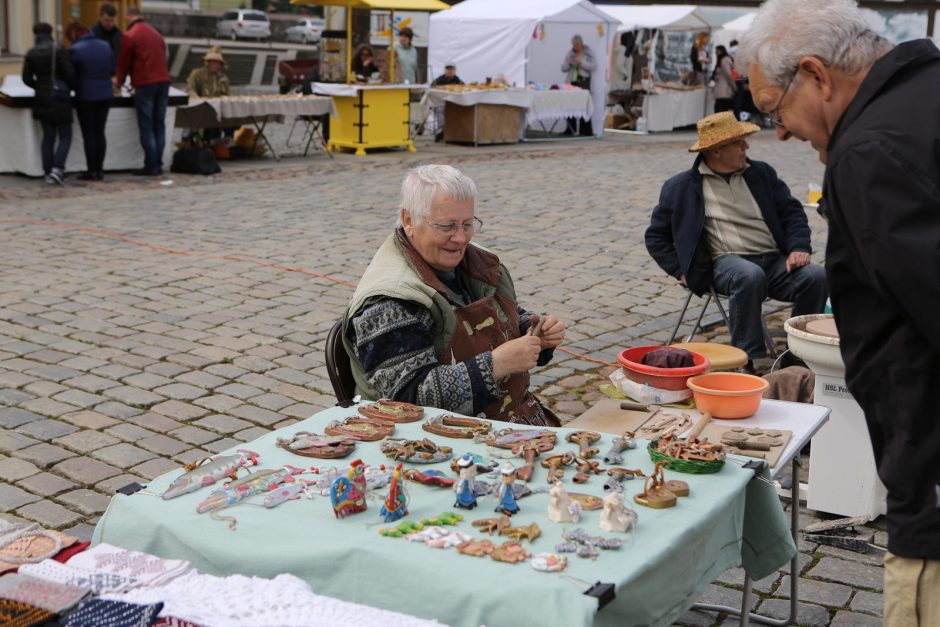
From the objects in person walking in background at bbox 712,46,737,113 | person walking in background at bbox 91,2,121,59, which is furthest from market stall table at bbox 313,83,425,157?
person walking in background at bbox 712,46,737,113

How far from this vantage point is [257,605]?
1965 millimetres

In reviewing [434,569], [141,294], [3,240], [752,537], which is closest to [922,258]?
[434,569]

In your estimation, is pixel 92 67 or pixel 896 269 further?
pixel 92 67

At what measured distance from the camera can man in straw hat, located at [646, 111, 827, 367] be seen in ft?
20.0

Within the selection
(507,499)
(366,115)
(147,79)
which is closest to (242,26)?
(366,115)

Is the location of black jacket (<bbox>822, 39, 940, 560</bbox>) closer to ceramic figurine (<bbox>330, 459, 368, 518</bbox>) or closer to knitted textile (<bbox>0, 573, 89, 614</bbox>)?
ceramic figurine (<bbox>330, 459, 368, 518</bbox>)

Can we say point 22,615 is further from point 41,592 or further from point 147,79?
point 147,79

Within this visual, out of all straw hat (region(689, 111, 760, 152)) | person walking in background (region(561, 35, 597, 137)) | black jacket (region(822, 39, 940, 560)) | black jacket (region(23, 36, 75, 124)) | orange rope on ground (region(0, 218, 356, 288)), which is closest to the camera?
black jacket (region(822, 39, 940, 560))

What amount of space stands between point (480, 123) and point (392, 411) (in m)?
15.1

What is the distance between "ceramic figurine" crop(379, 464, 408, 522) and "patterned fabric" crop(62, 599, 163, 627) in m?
0.55

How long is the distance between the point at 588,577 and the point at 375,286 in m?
1.49

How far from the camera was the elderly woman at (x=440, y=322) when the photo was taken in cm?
330

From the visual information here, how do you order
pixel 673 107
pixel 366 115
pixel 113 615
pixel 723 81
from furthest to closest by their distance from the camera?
pixel 673 107 → pixel 723 81 → pixel 366 115 → pixel 113 615

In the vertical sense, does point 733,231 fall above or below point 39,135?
above
